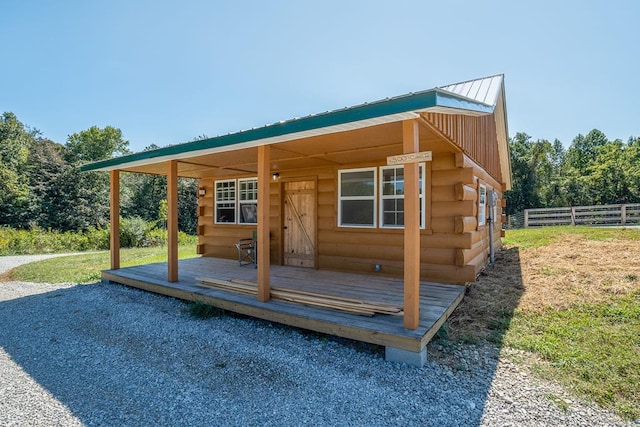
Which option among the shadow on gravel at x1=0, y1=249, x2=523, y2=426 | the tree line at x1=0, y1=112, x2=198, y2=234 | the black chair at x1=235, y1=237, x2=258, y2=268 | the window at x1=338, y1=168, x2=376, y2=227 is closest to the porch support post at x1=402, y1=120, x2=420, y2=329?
the shadow on gravel at x1=0, y1=249, x2=523, y2=426

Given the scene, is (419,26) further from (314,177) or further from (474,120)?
(314,177)

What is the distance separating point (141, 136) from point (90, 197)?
62.4 ft

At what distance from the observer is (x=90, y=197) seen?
21.2m

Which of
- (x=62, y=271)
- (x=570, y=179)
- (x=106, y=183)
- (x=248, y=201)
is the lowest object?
(x=62, y=271)

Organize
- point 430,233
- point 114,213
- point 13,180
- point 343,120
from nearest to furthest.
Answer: point 343,120
point 430,233
point 114,213
point 13,180

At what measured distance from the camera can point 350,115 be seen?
10.5 feet

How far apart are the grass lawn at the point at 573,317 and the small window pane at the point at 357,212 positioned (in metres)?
2.18

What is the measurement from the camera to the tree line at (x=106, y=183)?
1919 centimetres

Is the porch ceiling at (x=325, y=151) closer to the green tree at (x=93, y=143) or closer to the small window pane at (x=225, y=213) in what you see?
the small window pane at (x=225, y=213)

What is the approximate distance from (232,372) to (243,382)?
23 centimetres

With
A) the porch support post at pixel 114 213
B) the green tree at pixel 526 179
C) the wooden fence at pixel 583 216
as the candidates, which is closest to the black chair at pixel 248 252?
the porch support post at pixel 114 213

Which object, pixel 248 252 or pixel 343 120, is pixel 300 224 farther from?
pixel 343 120

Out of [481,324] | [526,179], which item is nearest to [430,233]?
[481,324]

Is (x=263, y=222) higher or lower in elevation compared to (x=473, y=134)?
lower
